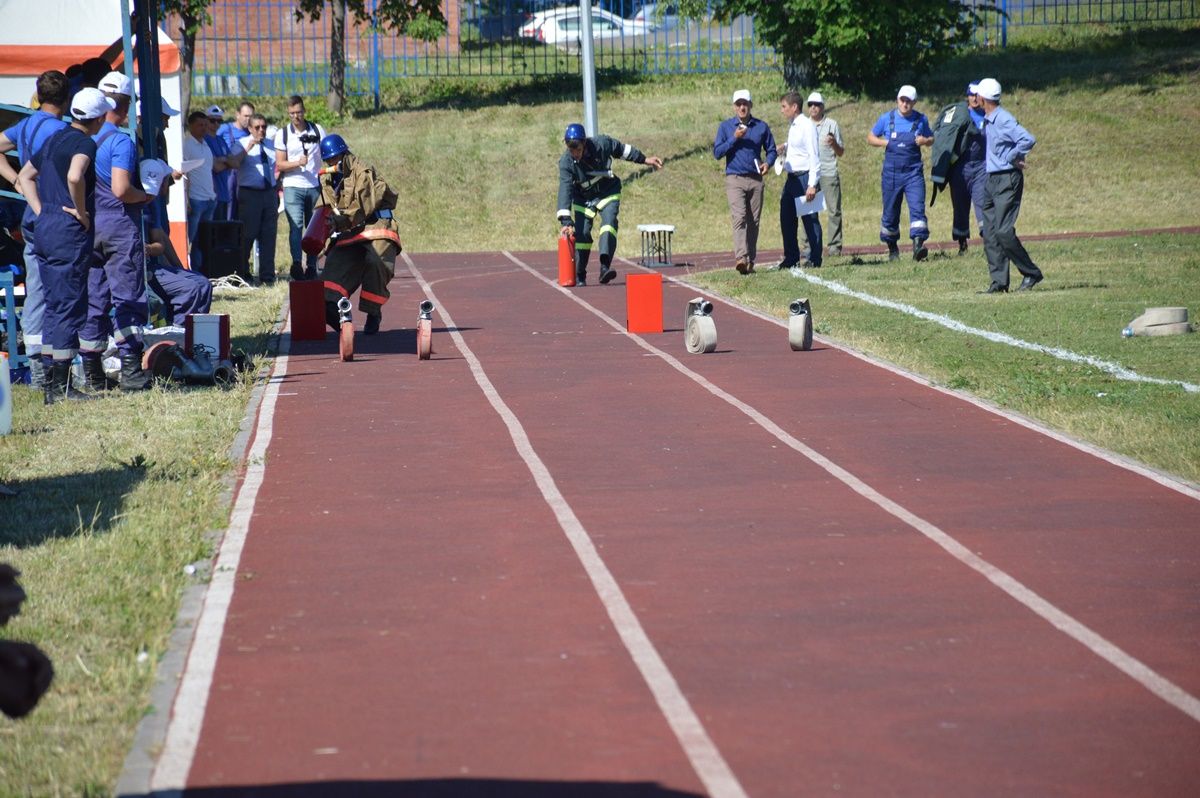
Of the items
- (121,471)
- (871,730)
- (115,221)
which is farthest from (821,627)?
(115,221)

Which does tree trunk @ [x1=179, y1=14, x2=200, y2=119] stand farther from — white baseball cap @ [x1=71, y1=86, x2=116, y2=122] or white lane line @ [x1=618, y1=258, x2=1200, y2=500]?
white baseball cap @ [x1=71, y1=86, x2=116, y2=122]

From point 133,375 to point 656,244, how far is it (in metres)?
14.8

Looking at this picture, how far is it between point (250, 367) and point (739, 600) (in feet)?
24.2

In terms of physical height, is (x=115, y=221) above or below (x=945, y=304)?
above

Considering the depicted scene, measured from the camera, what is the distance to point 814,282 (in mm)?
19734

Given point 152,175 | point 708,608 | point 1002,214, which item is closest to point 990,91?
point 1002,214

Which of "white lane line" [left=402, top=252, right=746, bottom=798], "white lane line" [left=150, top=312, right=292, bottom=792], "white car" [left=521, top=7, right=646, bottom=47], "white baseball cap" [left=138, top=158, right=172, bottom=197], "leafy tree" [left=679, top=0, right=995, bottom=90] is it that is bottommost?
"white lane line" [left=402, top=252, right=746, bottom=798]

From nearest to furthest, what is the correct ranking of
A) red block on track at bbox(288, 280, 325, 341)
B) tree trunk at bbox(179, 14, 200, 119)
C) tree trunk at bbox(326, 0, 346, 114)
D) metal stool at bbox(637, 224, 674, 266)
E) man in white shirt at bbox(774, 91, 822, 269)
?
red block on track at bbox(288, 280, 325, 341) → man in white shirt at bbox(774, 91, 822, 269) → metal stool at bbox(637, 224, 674, 266) → tree trunk at bbox(179, 14, 200, 119) → tree trunk at bbox(326, 0, 346, 114)

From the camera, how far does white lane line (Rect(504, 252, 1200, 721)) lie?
18.7 ft

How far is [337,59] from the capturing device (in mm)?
38219

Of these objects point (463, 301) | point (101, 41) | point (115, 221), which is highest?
point (101, 41)

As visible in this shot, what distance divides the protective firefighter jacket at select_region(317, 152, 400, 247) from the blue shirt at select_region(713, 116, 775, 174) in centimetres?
667

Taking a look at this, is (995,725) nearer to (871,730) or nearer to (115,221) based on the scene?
(871,730)

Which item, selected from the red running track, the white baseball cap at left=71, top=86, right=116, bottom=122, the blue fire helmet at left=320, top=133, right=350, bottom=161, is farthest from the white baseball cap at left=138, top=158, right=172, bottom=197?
the red running track
